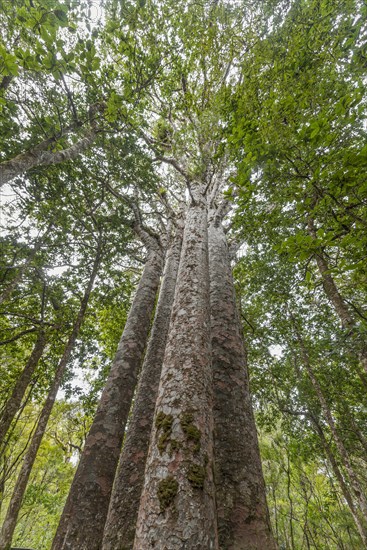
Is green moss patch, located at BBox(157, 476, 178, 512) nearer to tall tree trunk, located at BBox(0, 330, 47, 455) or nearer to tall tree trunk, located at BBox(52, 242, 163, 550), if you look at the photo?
tall tree trunk, located at BBox(52, 242, 163, 550)

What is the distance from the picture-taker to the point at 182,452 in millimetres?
1670

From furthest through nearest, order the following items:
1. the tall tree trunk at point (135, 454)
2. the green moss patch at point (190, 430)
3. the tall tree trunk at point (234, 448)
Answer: the tall tree trunk at point (135, 454)
the tall tree trunk at point (234, 448)
the green moss patch at point (190, 430)

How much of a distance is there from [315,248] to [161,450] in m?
2.59

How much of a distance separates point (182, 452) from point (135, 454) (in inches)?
86.5

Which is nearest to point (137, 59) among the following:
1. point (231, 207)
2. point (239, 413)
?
point (231, 207)

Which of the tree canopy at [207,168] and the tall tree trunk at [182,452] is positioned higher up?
the tree canopy at [207,168]

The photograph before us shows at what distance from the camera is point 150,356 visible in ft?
15.5

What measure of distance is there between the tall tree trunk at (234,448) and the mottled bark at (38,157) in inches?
144

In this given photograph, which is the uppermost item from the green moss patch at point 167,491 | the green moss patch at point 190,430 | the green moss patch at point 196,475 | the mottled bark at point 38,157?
the mottled bark at point 38,157

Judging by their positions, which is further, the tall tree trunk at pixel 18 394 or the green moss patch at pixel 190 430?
the tall tree trunk at pixel 18 394

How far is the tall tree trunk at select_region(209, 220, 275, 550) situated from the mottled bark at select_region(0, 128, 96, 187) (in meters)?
3.67

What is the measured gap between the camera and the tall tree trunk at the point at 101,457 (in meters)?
2.67

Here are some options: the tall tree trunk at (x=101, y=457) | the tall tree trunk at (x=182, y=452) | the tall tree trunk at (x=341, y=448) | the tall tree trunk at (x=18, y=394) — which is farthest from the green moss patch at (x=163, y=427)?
the tall tree trunk at (x=341, y=448)

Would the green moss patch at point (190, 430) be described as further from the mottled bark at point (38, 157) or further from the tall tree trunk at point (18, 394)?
the tall tree trunk at point (18, 394)
